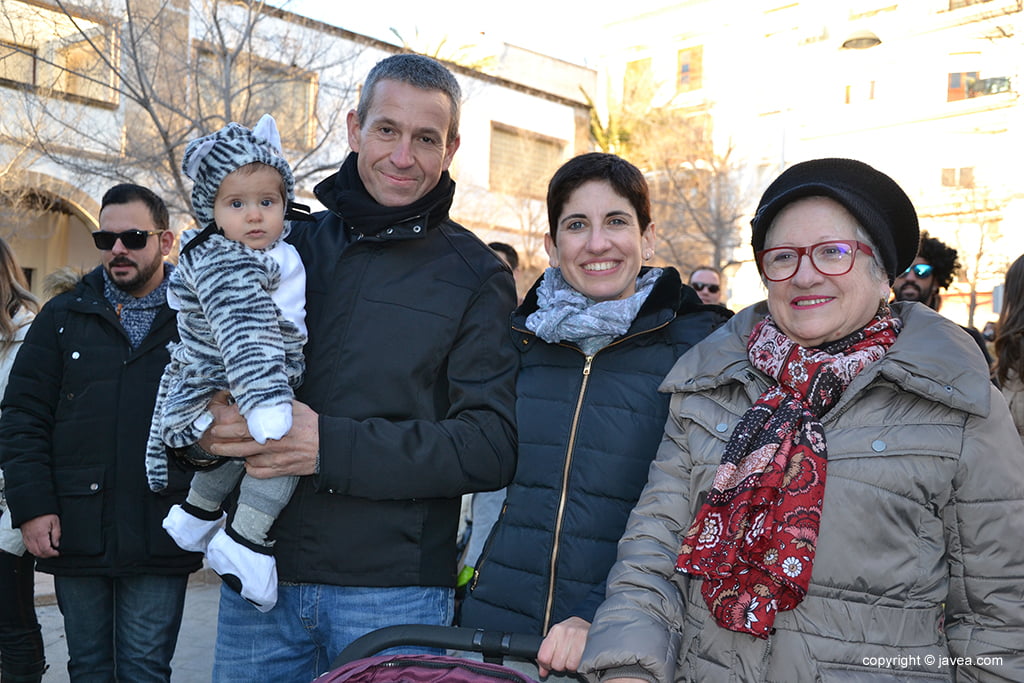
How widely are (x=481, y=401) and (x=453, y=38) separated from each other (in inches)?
769

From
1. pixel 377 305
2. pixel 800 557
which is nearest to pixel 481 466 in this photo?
pixel 377 305

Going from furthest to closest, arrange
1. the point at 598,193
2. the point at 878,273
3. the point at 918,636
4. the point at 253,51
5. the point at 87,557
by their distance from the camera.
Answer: the point at 253,51, the point at 87,557, the point at 598,193, the point at 878,273, the point at 918,636

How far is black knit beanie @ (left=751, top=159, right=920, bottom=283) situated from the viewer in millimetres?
2455

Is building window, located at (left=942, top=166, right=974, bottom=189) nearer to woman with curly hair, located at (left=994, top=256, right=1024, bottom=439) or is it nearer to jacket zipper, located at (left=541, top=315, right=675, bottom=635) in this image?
woman with curly hair, located at (left=994, top=256, right=1024, bottom=439)

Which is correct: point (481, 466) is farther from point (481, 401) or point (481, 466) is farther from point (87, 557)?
point (87, 557)

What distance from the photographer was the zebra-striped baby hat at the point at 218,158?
2781 millimetres

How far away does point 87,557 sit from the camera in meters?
4.00

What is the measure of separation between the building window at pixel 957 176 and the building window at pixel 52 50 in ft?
75.0

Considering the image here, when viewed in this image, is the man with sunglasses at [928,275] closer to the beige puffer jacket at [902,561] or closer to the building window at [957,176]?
the beige puffer jacket at [902,561]

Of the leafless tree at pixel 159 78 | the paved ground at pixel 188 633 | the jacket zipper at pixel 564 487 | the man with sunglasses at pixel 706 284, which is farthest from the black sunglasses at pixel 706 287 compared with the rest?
the jacket zipper at pixel 564 487

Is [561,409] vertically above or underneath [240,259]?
underneath

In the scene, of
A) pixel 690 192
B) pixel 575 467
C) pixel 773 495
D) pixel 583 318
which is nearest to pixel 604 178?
pixel 583 318

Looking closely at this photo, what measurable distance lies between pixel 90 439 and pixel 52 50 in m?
6.71

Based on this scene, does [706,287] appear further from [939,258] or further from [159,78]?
[159,78]
